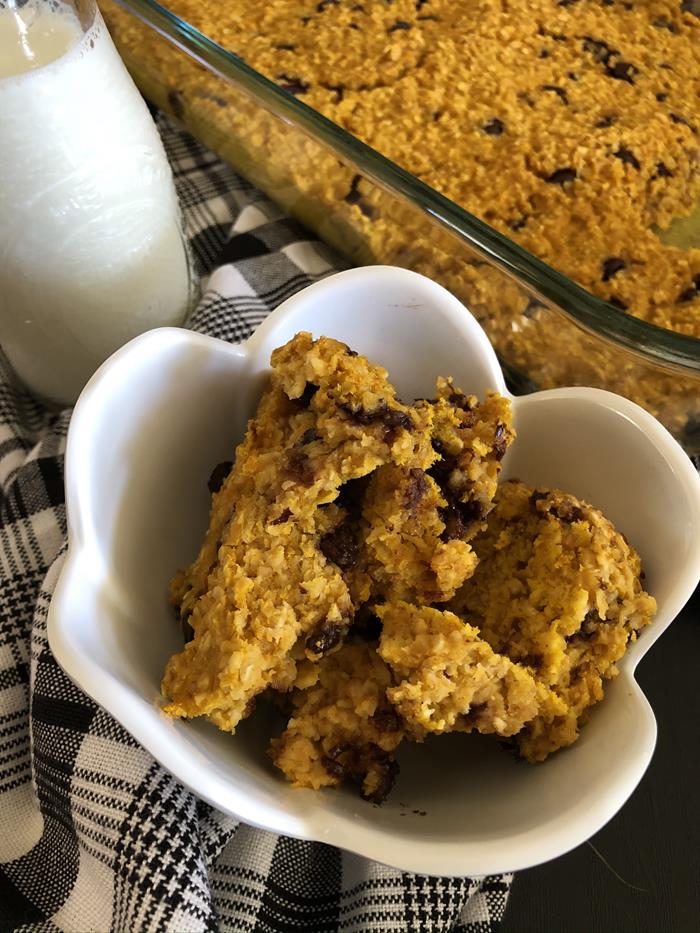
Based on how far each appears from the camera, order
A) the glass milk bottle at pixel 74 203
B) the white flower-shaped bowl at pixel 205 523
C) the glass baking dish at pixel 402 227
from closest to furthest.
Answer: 1. the white flower-shaped bowl at pixel 205 523
2. the glass milk bottle at pixel 74 203
3. the glass baking dish at pixel 402 227

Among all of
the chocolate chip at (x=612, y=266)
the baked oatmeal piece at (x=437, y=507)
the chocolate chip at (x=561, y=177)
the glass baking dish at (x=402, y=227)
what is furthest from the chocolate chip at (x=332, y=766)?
the chocolate chip at (x=561, y=177)

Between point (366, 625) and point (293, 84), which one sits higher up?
point (293, 84)

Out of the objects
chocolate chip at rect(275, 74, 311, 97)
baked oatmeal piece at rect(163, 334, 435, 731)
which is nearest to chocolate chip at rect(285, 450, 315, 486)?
baked oatmeal piece at rect(163, 334, 435, 731)

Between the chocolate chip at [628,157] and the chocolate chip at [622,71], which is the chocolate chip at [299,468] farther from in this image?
the chocolate chip at [622,71]

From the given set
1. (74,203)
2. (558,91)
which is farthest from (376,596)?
(558,91)

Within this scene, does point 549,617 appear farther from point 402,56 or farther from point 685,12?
point 685,12

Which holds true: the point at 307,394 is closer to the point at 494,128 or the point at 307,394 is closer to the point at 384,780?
the point at 384,780
